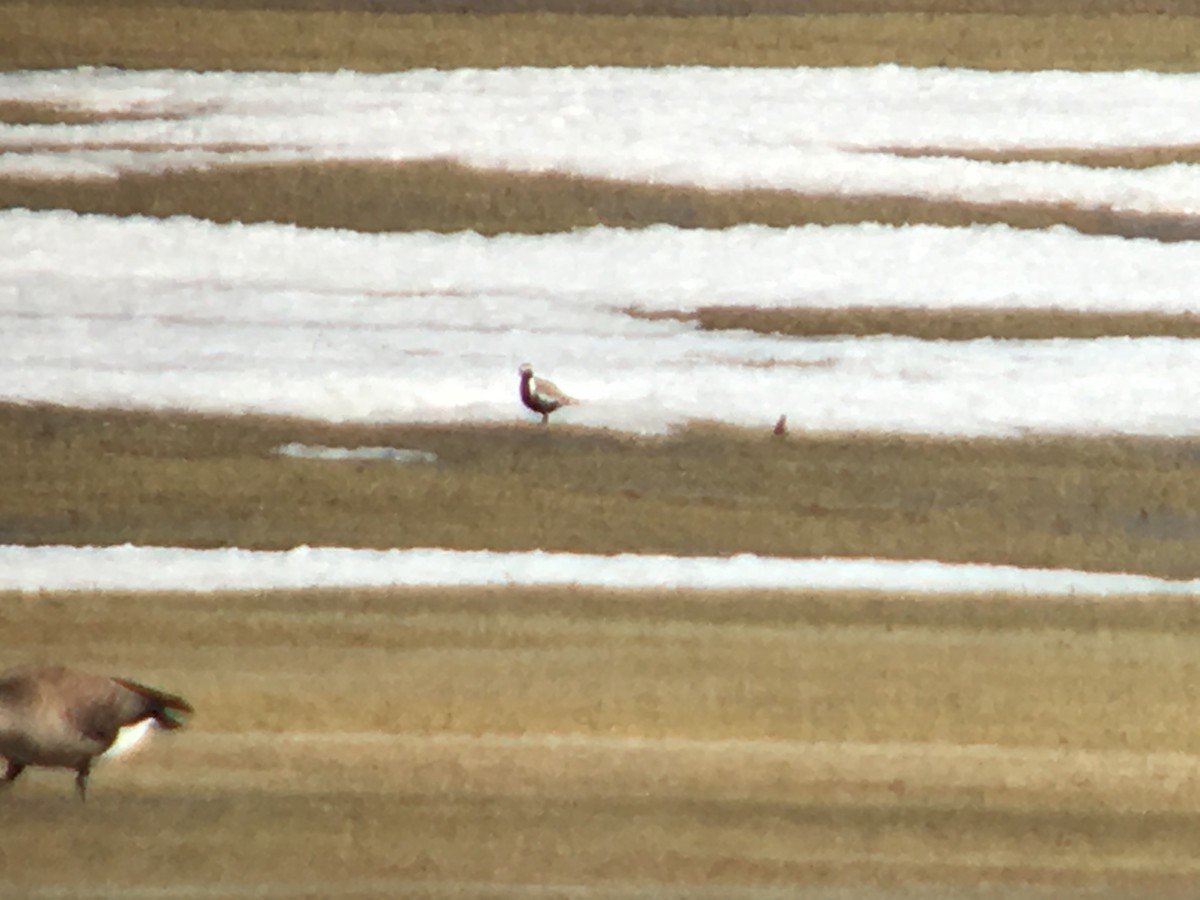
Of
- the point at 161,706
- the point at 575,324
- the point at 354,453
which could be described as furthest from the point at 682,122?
the point at 161,706

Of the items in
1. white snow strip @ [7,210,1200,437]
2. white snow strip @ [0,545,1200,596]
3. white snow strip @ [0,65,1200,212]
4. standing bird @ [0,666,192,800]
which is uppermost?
white snow strip @ [0,65,1200,212]

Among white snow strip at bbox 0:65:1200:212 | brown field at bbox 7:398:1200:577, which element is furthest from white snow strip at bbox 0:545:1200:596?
white snow strip at bbox 0:65:1200:212

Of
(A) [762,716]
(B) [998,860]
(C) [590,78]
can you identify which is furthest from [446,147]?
(B) [998,860]

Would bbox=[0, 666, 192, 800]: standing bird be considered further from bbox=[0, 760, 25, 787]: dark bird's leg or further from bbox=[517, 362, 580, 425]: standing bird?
bbox=[517, 362, 580, 425]: standing bird

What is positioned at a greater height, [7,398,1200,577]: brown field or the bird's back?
[7,398,1200,577]: brown field

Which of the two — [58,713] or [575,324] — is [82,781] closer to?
[58,713]

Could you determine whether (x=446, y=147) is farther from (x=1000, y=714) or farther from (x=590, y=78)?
(x=1000, y=714)

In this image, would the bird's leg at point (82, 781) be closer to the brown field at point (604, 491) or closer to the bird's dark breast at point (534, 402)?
the brown field at point (604, 491)
